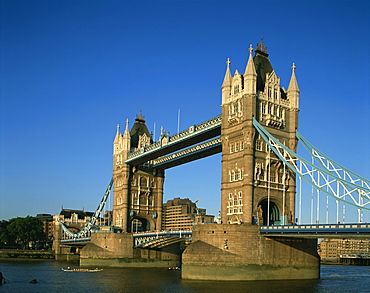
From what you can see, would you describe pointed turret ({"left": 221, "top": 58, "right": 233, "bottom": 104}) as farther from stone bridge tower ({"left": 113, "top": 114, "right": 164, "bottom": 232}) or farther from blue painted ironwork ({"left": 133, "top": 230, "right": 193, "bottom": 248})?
stone bridge tower ({"left": 113, "top": 114, "right": 164, "bottom": 232})

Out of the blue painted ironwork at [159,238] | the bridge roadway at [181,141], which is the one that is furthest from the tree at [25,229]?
the blue painted ironwork at [159,238]

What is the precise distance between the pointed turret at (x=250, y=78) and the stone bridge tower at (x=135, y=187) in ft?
132

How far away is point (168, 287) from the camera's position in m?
56.2

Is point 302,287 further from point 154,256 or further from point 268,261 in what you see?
point 154,256

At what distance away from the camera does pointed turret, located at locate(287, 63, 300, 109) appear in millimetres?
72438

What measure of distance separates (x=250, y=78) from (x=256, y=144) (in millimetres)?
8832

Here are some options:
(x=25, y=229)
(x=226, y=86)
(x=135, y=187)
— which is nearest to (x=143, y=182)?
(x=135, y=187)

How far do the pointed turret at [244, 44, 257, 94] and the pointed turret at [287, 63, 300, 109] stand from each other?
7420 mm

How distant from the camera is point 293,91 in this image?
238 ft

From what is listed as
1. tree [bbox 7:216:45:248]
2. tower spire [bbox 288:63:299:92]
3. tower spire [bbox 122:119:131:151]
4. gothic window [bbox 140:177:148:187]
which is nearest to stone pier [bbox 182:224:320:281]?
tower spire [bbox 288:63:299:92]

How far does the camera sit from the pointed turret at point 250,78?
222 feet

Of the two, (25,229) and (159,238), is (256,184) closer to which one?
(159,238)

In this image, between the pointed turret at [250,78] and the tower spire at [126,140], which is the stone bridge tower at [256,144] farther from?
the tower spire at [126,140]

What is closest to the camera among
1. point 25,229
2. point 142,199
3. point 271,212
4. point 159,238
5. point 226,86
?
point 271,212
